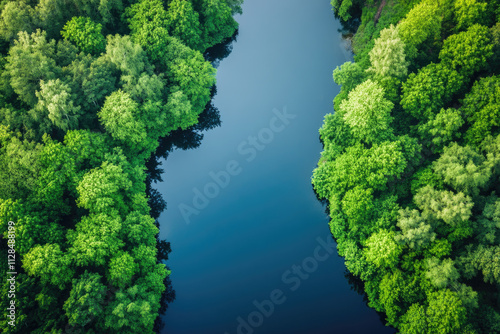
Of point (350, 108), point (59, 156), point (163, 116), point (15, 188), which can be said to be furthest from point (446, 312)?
point (15, 188)

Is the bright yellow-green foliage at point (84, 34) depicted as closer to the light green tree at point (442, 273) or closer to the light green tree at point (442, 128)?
the light green tree at point (442, 128)

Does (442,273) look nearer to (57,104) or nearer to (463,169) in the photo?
(463,169)

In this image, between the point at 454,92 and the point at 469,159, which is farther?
the point at 454,92

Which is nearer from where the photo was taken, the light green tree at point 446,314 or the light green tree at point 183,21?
the light green tree at point 446,314

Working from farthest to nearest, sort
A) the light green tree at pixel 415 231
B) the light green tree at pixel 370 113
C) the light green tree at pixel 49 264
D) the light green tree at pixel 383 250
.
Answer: the light green tree at pixel 370 113, the light green tree at pixel 383 250, the light green tree at pixel 49 264, the light green tree at pixel 415 231

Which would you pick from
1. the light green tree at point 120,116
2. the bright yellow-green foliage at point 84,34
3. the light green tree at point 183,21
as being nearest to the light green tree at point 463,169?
the light green tree at point 120,116

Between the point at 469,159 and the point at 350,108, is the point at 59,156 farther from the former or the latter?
the point at 469,159
